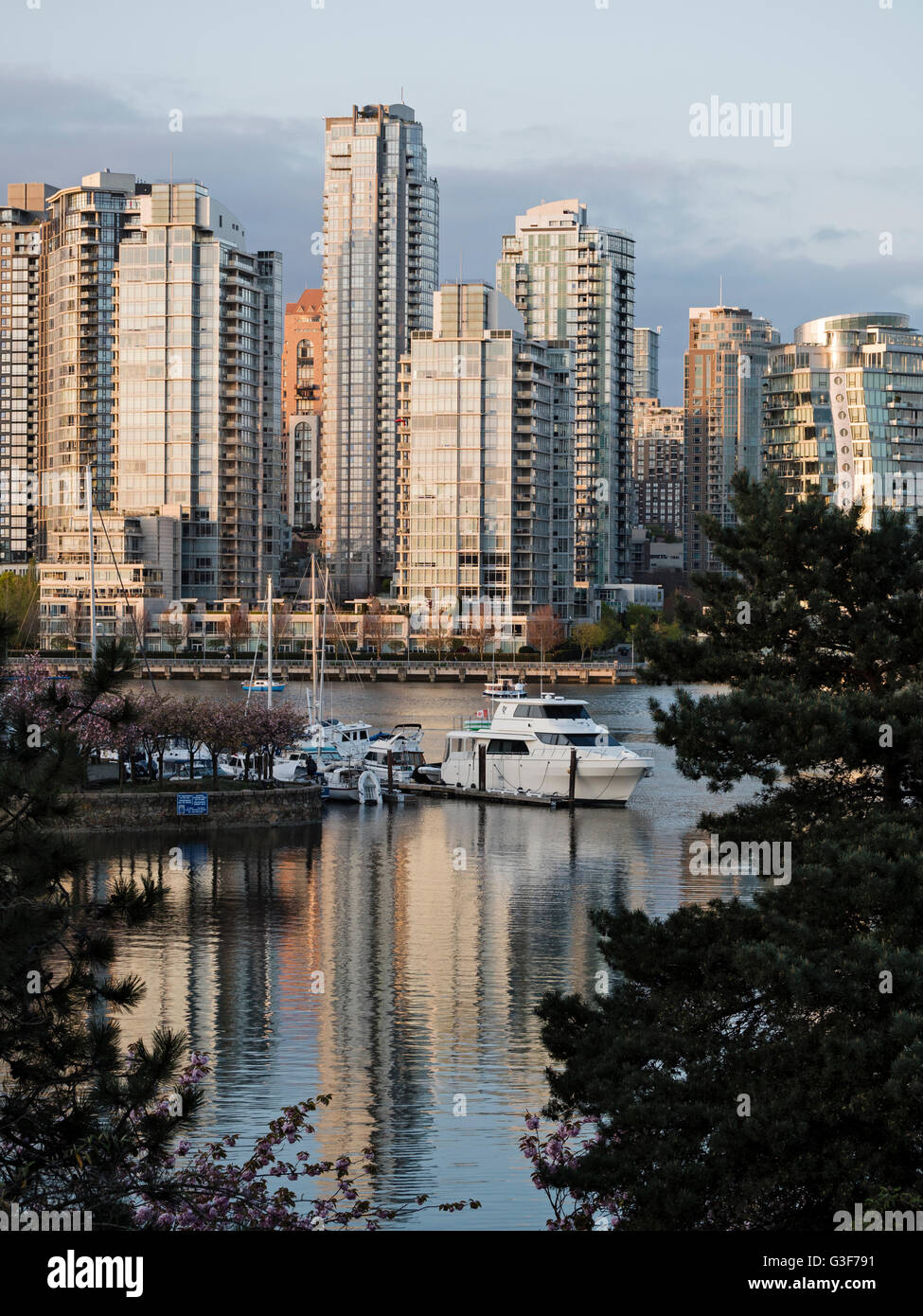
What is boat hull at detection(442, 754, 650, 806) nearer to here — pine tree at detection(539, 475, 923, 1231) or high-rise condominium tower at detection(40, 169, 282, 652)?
pine tree at detection(539, 475, 923, 1231)

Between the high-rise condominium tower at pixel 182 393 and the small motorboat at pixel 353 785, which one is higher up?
the high-rise condominium tower at pixel 182 393

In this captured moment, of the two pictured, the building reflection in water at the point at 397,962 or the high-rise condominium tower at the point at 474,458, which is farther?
the high-rise condominium tower at the point at 474,458

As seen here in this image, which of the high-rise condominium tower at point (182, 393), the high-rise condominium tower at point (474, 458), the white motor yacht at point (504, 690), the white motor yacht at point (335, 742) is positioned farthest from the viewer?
the high-rise condominium tower at point (182, 393)

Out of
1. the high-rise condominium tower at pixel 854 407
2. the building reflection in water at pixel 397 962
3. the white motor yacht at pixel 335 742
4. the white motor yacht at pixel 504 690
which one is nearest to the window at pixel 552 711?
the building reflection in water at pixel 397 962

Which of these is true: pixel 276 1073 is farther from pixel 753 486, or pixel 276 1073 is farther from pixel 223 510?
pixel 223 510

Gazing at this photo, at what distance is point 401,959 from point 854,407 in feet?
498

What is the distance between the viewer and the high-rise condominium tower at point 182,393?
582 feet

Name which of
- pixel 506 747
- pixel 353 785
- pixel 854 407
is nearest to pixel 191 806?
pixel 353 785

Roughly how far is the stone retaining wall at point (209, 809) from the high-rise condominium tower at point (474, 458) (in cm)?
11070

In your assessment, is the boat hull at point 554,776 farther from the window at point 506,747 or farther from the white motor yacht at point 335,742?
the white motor yacht at point 335,742

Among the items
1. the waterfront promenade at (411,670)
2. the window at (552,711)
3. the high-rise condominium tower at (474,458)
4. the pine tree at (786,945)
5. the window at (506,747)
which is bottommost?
the waterfront promenade at (411,670)

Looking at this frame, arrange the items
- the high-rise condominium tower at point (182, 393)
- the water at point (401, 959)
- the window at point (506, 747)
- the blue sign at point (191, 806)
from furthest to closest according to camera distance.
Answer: the high-rise condominium tower at point (182, 393), the window at point (506, 747), the blue sign at point (191, 806), the water at point (401, 959)
